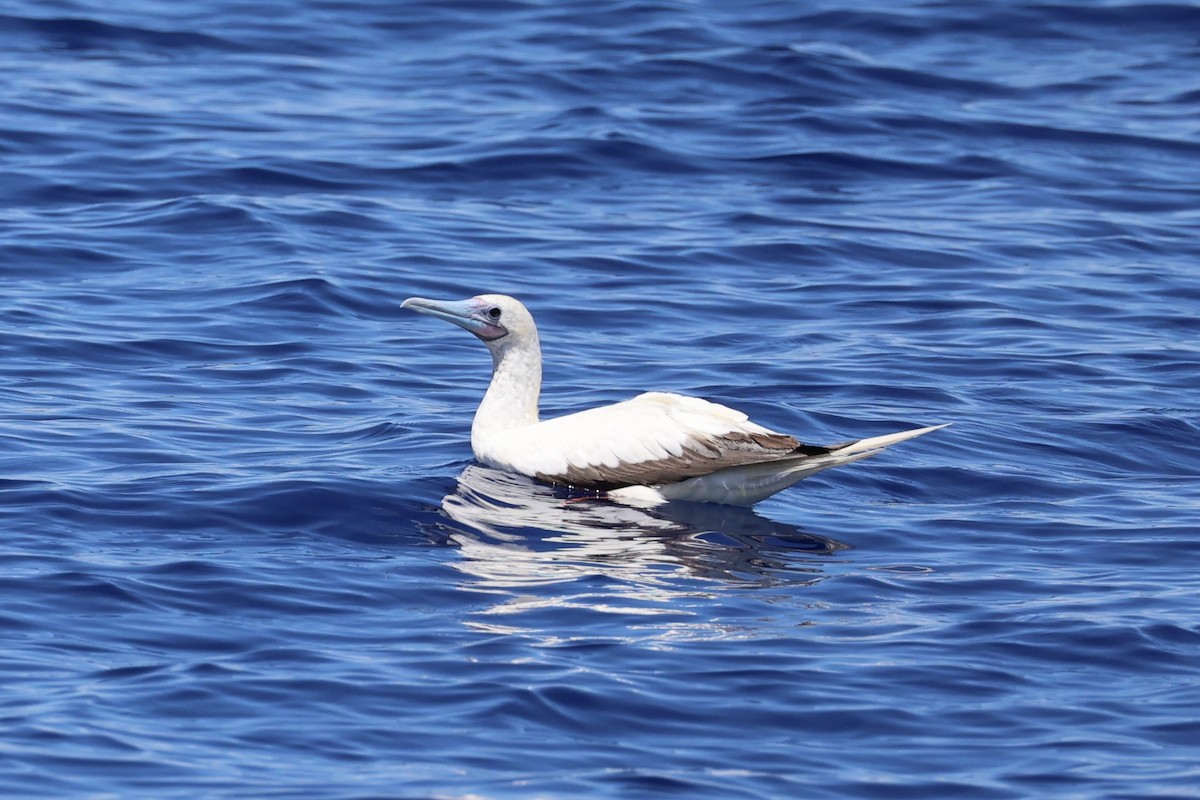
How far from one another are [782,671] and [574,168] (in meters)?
11.9

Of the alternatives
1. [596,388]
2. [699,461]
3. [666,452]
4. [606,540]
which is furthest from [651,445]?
[596,388]

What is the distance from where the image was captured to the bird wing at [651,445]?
10.6 meters

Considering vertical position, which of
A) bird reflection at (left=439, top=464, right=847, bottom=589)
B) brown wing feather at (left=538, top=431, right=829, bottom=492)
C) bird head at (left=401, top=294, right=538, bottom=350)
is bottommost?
bird reflection at (left=439, top=464, right=847, bottom=589)

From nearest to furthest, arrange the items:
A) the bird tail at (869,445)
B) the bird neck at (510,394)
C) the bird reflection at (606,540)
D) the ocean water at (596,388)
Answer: the ocean water at (596,388), the bird reflection at (606,540), the bird tail at (869,445), the bird neck at (510,394)

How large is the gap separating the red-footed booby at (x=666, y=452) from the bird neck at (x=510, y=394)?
11 cm

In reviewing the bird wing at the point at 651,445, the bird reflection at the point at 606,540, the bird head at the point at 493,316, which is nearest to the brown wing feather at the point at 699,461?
the bird wing at the point at 651,445

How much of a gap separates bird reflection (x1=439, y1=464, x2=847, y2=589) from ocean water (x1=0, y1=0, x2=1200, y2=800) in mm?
41

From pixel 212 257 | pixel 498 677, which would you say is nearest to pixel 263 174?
pixel 212 257

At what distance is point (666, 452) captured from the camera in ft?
35.2

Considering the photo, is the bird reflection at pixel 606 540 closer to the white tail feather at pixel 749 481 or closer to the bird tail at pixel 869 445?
the white tail feather at pixel 749 481

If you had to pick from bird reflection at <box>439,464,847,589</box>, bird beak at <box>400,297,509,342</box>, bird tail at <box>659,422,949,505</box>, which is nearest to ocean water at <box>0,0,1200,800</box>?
bird reflection at <box>439,464,847,589</box>

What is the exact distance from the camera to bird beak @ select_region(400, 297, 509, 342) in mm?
11695

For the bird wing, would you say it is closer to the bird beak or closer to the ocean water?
the ocean water

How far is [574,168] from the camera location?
19375mm
